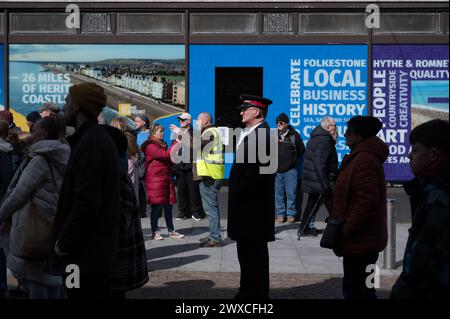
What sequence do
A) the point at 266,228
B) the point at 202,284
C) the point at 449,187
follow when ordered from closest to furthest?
the point at 449,187 < the point at 266,228 < the point at 202,284

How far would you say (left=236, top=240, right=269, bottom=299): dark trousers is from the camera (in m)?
7.00

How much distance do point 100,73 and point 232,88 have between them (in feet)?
7.86

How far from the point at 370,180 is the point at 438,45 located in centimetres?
834

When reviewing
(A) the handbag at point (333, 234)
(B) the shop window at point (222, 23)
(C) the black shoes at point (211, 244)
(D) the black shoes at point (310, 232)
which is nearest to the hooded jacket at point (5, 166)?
(A) the handbag at point (333, 234)

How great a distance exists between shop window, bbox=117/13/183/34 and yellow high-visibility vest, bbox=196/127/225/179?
3.69 metres

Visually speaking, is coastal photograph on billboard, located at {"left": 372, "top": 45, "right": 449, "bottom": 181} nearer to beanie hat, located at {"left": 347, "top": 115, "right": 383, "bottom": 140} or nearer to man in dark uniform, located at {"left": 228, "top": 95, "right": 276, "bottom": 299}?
man in dark uniform, located at {"left": 228, "top": 95, "right": 276, "bottom": 299}

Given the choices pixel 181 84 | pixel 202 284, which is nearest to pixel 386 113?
pixel 181 84

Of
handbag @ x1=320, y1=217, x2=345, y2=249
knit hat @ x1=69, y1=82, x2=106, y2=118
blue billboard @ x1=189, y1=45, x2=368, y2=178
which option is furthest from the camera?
blue billboard @ x1=189, y1=45, x2=368, y2=178

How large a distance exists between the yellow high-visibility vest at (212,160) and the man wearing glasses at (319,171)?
1551 millimetres

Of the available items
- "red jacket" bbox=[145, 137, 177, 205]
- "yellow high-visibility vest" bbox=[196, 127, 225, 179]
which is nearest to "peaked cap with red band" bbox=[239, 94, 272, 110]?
"yellow high-visibility vest" bbox=[196, 127, 225, 179]

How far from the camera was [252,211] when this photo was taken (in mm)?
6957

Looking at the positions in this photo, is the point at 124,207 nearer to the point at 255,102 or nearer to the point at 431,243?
the point at 431,243

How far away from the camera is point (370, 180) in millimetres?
5824
